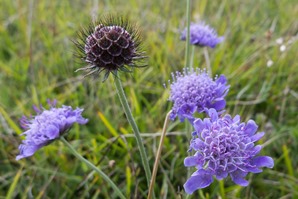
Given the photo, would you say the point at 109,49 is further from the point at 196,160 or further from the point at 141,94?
the point at 141,94

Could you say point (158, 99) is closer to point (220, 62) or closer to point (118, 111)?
point (118, 111)

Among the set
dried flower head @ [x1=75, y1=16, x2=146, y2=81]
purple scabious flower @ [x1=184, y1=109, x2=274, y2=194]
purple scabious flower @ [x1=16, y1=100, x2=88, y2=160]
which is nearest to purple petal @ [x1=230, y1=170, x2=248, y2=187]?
purple scabious flower @ [x1=184, y1=109, x2=274, y2=194]

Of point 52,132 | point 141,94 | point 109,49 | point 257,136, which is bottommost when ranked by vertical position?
point 141,94

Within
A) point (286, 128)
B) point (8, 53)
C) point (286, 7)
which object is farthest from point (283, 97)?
point (8, 53)

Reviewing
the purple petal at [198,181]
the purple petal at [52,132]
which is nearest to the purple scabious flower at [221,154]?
the purple petal at [198,181]

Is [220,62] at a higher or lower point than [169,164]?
higher

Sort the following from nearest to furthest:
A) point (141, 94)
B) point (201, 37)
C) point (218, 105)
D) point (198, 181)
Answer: point (198, 181) → point (218, 105) → point (201, 37) → point (141, 94)

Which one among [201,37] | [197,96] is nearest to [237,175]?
[197,96]
